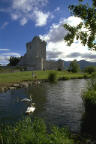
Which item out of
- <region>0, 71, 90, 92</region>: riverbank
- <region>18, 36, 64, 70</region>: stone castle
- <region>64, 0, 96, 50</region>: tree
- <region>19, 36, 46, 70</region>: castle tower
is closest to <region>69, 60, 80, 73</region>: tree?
<region>18, 36, 64, 70</region>: stone castle

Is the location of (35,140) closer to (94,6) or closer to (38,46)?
(94,6)

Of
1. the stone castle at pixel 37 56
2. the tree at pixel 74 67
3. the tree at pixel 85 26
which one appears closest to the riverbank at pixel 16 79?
the tree at pixel 85 26

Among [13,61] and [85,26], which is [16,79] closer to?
[85,26]

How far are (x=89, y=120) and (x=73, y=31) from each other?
28.8ft

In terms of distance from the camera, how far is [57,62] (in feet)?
505

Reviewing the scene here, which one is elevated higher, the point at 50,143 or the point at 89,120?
the point at 50,143

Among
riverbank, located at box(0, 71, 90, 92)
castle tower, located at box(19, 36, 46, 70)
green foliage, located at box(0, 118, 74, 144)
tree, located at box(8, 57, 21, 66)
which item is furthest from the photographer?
tree, located at box(8, 57, 21, 66)

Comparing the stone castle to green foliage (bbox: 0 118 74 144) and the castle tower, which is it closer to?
the castle tower

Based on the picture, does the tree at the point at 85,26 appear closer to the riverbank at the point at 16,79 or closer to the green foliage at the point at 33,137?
the green foliage at the point at 33,137

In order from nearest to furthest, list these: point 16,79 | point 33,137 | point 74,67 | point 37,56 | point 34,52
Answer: point 33,137 → point 16,79 → point 74,67 → point 37,56 → point 34,52

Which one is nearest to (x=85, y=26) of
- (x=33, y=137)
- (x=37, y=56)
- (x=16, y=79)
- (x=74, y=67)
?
(x=33, y=137)

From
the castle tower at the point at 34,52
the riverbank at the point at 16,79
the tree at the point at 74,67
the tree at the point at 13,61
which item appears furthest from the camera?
the tree at the point at 13,61

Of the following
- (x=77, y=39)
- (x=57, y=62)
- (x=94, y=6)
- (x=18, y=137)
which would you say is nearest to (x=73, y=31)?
(x=77, y=39)

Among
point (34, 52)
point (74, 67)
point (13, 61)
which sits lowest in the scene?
point (74, 67)
